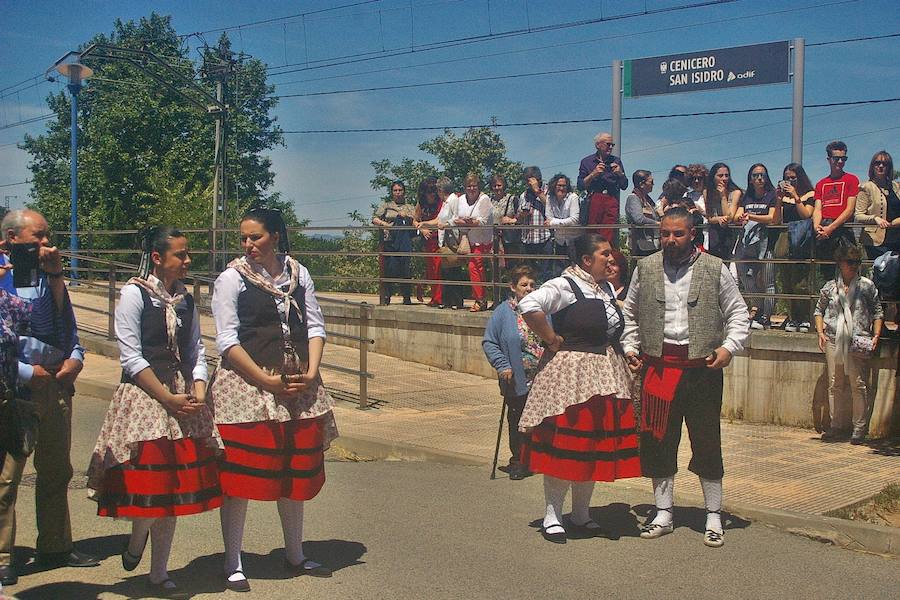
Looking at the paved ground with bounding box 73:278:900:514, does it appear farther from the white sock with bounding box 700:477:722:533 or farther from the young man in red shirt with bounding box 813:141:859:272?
the young man in red shirt with bounding box 813:141:859:272

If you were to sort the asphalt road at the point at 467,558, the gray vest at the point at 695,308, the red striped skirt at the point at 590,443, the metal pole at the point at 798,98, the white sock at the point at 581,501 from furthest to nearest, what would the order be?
1. the metal pole at the point at 798,98
2. the white sock at the point at 581,501
3. the gray vest at the point at 695,308
4. the red striped skirt at the point at 590,443
5. the asphalt road at the point at 467,558

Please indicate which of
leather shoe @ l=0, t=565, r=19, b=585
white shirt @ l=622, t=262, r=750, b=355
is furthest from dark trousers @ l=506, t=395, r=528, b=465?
leather shoe @ l=0, t=565, r=19, b=585

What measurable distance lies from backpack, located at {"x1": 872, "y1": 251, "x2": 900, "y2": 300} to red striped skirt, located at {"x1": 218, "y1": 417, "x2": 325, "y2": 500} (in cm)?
669

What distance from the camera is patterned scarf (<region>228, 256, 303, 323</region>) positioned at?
549cm

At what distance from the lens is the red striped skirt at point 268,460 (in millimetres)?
5359

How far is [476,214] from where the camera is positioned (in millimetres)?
14531

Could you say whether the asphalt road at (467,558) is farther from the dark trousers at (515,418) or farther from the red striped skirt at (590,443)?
the dark trousers at (515,418)

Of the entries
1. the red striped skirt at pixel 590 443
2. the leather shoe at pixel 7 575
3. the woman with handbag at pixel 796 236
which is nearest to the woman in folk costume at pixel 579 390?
the red striped skirt at pixel 590 443

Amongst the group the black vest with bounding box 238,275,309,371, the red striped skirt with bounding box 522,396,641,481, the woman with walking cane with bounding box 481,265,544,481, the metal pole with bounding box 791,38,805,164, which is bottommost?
the red striped skirt with bounding box 522,396,641,481

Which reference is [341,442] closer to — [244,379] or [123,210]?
[244,379]

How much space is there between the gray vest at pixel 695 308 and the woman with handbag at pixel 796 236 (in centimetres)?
504

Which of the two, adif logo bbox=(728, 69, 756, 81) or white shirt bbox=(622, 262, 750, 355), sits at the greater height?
adif logo bbox=(728, 69, 756, 81)

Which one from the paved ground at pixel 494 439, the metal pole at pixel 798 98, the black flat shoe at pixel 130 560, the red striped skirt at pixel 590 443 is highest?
the metal pole at pixel 798 98

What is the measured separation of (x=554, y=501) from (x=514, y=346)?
1908 millimetres
